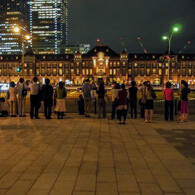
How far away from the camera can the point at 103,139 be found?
9266 mm

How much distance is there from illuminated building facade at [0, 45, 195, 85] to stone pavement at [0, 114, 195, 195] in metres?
114

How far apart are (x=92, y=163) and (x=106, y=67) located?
119168 millimetres

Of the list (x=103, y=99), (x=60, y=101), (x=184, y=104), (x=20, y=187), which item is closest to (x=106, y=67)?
(x=103, y=99)

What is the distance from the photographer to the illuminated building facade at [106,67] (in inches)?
4929

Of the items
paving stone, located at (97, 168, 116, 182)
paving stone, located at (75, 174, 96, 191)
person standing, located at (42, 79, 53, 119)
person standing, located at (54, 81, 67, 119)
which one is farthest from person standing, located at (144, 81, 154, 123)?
paving stone, located at (75, 174, 96, 191)

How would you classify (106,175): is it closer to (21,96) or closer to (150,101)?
(150,101)

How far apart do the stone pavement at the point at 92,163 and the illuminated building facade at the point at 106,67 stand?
374ft

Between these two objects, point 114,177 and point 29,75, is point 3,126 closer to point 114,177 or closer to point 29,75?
point 114,177

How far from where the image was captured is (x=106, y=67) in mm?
124688

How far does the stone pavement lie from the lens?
5051 mm

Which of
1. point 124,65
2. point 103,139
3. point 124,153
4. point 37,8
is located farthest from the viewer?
point 37,8

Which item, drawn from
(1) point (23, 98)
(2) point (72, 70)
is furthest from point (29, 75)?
(1) point (23, 98)

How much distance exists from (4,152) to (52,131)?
322 centimetres

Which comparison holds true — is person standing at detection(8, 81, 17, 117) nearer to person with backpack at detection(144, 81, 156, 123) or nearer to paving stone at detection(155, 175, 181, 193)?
person with backpack at detection(144, 81, 156, 123)
